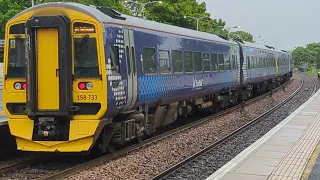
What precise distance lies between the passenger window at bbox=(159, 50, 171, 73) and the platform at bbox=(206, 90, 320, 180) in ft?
10.5

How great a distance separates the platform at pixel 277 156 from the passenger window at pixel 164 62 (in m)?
3.19

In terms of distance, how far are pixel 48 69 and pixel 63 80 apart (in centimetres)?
43

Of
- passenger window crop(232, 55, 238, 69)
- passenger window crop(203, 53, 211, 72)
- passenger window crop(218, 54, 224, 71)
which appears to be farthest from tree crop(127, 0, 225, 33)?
passenger window crop(203, 53, 211, 72)

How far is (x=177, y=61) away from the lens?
14430 mm

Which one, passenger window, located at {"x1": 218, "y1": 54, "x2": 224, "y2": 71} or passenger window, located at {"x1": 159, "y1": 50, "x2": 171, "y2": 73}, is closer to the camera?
passenger window, located at {"x1": 159, "y1": 50, "x2": 171, "y2": 73}

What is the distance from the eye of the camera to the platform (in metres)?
8.41

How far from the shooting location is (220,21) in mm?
99375

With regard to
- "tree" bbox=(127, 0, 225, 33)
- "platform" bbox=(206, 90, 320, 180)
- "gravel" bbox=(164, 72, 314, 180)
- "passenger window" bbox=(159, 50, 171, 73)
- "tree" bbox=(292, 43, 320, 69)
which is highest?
"tree" bbox=(127, 0, 225, 33)

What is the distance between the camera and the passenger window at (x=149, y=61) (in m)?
11.9

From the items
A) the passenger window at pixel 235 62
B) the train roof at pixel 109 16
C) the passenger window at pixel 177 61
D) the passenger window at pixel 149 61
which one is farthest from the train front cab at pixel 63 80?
the passenger window at pixel 235 62

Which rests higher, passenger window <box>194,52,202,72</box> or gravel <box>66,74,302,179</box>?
passenger window <box>194,52,202,72</box>

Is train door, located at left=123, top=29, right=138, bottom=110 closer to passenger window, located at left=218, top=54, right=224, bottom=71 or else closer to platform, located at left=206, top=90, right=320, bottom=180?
platform, located at left=206, top=90, right=320, bottom=180

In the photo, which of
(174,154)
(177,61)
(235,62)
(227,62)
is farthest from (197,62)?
(235,62)

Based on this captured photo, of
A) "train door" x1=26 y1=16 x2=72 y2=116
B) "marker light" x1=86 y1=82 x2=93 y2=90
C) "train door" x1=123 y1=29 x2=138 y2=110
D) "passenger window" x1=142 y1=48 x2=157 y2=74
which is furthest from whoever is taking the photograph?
"passenger window" x1=142 y1=48 x2=157 y2=74
